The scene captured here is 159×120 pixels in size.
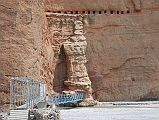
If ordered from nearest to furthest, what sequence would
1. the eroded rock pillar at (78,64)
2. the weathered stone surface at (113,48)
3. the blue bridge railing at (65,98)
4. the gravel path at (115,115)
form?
the gravel path at (115,115) → the blue bridge railing at (65,98) → the eroded rock pillar at (78,64) → the weathered stone surface at (113,48)

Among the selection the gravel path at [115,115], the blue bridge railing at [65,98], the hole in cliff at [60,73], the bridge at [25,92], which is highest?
the hole in cliff at [60,73]

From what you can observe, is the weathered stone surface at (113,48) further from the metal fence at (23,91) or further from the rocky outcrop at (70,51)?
the metal fence at (23,91)

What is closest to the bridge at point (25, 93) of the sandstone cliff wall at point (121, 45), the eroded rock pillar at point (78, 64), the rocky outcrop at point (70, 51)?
the eroded rock pillar at point (78, 64)

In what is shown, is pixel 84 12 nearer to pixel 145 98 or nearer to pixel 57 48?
pixel 57 48

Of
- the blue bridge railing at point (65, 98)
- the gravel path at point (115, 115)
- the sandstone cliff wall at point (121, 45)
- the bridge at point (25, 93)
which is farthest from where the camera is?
the sandstone cliff wall at point (121, 45)

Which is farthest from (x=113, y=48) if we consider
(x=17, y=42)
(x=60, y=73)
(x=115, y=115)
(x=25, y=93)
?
(x=25, y=93)

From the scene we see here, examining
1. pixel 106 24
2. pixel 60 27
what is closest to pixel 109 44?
pixel 106 24

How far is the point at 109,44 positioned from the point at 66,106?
3889 millimetres

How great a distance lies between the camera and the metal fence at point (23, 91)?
15237 millimetres

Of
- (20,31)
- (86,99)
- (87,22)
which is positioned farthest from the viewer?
(87,22)

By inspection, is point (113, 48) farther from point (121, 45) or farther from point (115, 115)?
point (115, 115)

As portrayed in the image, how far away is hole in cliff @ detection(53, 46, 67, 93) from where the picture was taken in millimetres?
21156

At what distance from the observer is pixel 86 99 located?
20641 millimetres

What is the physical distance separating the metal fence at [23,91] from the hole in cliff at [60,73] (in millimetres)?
4468
